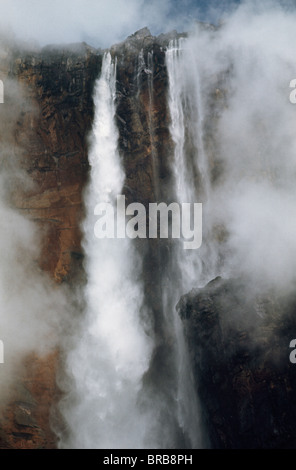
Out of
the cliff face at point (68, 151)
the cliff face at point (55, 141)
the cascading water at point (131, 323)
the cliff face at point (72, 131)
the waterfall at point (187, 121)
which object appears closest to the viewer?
the cascading water at point (131, 323)

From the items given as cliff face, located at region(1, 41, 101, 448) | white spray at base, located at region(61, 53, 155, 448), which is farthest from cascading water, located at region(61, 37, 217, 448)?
cliff face, located at region(1, 41, 101, 448)

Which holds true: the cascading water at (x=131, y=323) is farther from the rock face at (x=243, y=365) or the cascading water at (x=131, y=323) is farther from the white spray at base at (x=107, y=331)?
the rock face at (x=243, y=365)

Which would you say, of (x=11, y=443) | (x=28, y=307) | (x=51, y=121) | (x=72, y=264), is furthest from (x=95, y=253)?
(x=11, y=443)

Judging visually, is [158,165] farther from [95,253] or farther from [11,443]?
[11,443]

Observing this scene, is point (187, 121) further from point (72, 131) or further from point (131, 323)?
point (131, 323)

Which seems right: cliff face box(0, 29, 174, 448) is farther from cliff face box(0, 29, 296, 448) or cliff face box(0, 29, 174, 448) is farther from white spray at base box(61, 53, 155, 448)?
white spray at base box(61, 53, 155, 448)

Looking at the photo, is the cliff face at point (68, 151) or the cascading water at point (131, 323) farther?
the cliff face at point (68, 151)

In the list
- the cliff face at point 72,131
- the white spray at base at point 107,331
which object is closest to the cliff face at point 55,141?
the cliff face at point 72,131
